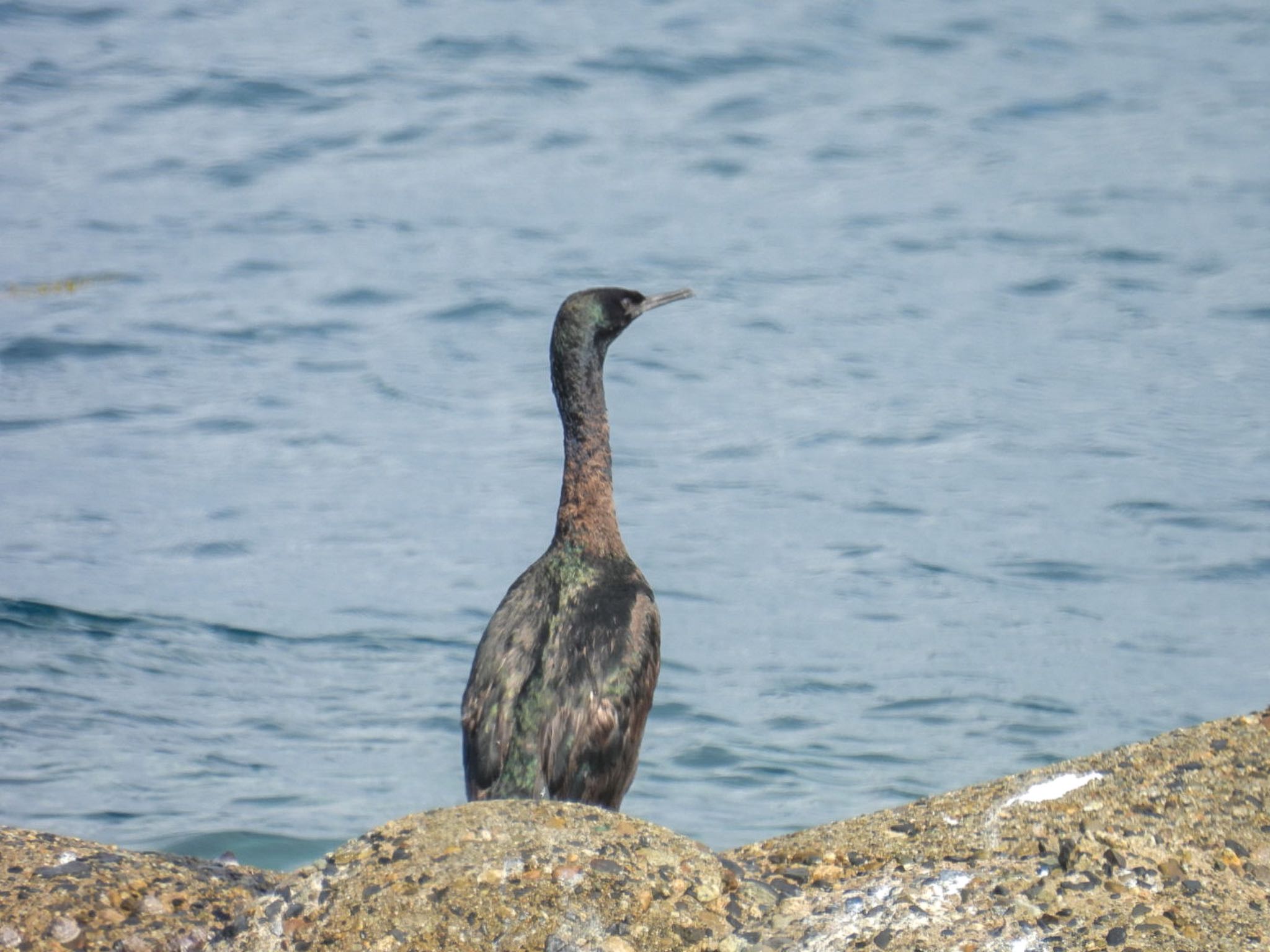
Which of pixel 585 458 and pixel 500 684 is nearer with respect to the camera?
pixel 500 684

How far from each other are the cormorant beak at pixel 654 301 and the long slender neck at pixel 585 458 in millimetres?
217

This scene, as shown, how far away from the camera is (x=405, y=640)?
10688 millimetres

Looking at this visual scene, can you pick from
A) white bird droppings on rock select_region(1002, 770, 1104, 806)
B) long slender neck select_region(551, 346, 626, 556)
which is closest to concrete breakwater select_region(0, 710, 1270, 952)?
white bird droppings on rock select_region(1002, 770, 1104, 806)

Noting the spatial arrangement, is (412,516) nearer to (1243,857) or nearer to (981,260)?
(981,260)

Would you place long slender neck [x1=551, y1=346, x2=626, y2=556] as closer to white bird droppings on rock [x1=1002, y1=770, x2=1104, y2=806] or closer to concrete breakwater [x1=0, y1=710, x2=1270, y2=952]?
concrete breakwater [x1=0, y1=710, x2=1270, y2=952]

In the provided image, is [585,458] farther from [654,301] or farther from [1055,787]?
[1055,787]

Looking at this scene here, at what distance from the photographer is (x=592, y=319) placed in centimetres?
745

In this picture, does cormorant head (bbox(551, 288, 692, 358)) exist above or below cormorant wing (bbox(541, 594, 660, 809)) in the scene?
above

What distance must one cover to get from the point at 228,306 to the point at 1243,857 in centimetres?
1241

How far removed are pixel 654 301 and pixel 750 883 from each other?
11.0 ft

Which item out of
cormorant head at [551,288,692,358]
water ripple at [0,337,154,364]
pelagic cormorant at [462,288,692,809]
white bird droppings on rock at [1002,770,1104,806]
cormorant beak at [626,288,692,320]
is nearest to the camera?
white bird droppings on rock at [1002,770,1104,806]

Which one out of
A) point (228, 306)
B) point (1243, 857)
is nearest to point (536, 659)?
point (1243, 857)

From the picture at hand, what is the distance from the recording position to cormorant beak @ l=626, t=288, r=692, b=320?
7609 mm

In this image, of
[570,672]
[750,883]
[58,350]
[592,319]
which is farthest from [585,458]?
[58,350]
